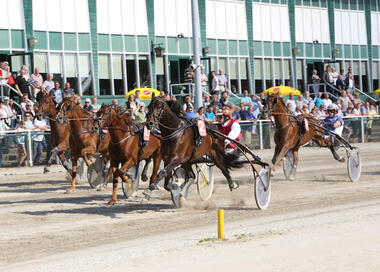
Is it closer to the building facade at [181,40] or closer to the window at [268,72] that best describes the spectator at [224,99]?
the building facade at [181,40]

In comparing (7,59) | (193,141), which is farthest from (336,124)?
(7,59)

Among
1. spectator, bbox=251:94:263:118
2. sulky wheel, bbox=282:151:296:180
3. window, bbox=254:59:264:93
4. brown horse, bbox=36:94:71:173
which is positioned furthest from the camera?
window, bbox=254:59:264:93

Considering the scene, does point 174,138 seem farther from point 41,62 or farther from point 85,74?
point 85,74

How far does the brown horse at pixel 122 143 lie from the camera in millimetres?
13969

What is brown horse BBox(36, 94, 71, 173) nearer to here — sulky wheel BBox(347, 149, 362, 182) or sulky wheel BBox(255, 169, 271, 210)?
sulky wheel BBox(255, 169, 271, 210)

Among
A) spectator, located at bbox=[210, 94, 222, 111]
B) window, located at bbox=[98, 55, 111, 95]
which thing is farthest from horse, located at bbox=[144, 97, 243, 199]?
window, located at bbox=[98, 55, 111, 95]

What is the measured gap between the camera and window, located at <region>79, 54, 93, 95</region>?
31.2m

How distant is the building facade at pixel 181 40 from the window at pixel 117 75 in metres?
0.04

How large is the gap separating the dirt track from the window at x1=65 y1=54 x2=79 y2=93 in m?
12.8

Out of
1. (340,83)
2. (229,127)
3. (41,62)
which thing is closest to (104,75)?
(41,62)

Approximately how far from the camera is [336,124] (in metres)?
19.4

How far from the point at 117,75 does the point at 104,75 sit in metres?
0.71

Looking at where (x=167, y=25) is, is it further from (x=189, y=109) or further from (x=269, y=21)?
(x=189, y=109)

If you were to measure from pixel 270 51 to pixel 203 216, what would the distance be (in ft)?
94.6
